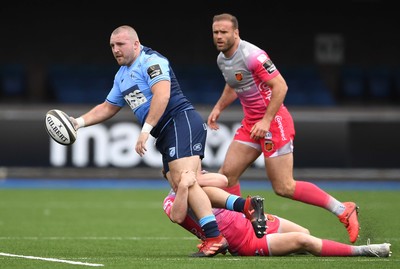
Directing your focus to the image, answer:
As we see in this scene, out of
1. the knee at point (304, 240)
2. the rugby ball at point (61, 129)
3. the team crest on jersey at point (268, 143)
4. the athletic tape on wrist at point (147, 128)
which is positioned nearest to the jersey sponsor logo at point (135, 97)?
the athletic tape on wrist at point (147, 128)

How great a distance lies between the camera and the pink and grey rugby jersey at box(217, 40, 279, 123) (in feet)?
31.6

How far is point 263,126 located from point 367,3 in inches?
680

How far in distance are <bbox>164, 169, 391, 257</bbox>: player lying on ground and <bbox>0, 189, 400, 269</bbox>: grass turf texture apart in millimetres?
85

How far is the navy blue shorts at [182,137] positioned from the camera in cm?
885

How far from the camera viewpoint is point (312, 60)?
25.9 m

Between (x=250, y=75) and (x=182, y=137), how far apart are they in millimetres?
1278

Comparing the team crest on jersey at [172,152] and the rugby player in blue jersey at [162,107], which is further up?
the rugby player in blue jersey at [162,107]

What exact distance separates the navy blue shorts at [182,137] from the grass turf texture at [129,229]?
2.97ft

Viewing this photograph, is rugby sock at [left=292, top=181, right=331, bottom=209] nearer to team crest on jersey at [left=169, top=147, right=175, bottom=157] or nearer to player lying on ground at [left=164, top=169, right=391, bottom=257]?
player lying on ground at [left=164, top=169, right=391, bottom=257]

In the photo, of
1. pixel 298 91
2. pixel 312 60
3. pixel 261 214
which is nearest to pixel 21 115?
pixel 298 91

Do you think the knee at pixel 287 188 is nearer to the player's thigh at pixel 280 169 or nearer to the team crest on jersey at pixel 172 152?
the player's thigh at pixel 280 169

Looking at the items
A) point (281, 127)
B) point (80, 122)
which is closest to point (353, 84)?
point (281, 127)

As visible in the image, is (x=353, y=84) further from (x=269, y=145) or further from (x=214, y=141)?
(x=269, y=145)

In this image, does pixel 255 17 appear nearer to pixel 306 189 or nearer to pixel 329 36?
pixel 329 36
